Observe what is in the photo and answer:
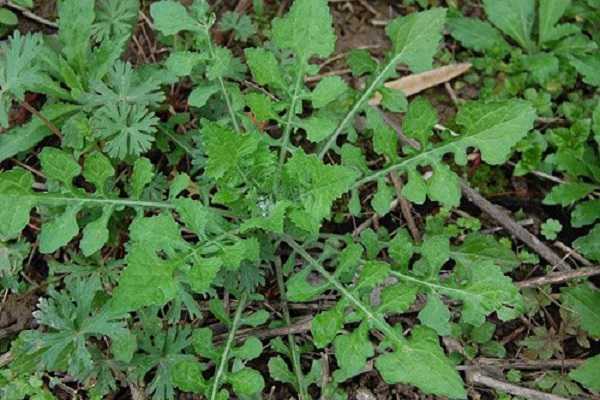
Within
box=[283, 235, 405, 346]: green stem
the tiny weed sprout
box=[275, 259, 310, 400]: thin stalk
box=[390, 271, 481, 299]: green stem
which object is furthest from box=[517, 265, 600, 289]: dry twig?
box=[275, 259, 310, 400]: thin stalk

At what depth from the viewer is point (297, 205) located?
3.11m

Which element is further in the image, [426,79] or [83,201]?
[426,79]

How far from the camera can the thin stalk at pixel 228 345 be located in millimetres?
3039

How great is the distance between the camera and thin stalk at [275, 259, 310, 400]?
10.9 feet

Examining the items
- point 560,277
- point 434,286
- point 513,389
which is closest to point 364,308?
point 434,286

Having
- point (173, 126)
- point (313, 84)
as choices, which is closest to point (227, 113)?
point (173, 126)

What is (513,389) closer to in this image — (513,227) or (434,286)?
(434,286)

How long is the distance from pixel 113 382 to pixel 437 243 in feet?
4.81

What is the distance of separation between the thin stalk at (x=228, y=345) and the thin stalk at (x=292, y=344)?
7.1 inches

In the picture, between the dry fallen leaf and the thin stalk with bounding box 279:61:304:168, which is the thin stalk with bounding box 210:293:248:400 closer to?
the thin stalk with bounding box 279:61:304:168

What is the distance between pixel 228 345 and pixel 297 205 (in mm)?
644

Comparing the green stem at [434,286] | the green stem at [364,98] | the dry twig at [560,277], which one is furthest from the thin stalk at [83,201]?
the dry twig at [560,277]

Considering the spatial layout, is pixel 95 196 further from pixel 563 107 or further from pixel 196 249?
pixel 563 107

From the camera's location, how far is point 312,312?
3625 mm
